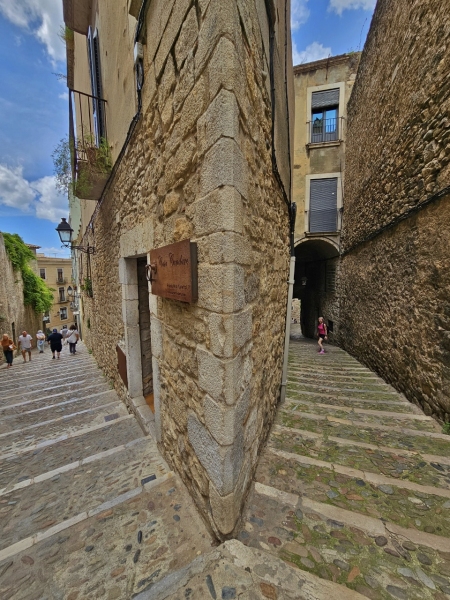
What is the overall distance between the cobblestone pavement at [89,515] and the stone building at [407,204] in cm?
327

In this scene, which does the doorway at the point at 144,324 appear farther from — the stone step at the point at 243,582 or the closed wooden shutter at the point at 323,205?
the closed wooden shutter at the point at 323,205

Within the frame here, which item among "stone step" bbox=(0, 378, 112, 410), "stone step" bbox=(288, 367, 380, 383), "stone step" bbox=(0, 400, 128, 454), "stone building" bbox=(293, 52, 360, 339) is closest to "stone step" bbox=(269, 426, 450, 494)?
"stone step" bbox=(288, 367, 380, 383)

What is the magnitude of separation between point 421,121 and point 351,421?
4371mm

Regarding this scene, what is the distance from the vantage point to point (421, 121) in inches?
141

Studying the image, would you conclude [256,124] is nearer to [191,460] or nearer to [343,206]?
[191,460]

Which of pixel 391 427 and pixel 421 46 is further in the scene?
pixel 421 46

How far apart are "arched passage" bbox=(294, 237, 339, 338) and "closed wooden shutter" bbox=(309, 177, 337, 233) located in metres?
0.48

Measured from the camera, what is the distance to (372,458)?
2230 mm

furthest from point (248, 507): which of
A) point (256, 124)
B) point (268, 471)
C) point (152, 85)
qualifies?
point (152, 85)

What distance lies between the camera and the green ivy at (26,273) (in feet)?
45.0

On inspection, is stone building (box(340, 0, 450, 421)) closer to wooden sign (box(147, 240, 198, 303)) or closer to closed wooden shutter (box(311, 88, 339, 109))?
closed wooden shutter (box(311, 88, 339, 109))

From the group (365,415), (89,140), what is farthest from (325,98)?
(365,415)

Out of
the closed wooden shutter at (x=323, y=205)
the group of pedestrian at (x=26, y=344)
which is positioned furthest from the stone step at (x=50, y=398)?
the closed wooden shutter at (x=323, y=205)

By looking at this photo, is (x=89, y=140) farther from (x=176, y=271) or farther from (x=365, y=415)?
(x=365, y=415)
